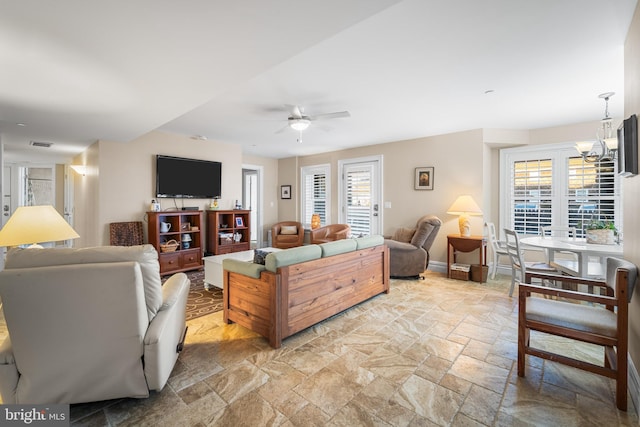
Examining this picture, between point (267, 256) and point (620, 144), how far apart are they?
2.68 metres

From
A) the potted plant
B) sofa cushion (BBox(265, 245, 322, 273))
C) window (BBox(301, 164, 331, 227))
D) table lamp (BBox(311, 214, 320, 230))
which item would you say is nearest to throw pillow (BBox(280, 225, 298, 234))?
table lamp (BBox(311, 214, 320, 230))

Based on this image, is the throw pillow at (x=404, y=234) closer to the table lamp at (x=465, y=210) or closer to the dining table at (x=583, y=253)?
the table lamp at (x=465, y=210)

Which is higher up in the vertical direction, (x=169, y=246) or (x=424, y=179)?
(x=424, y=179)

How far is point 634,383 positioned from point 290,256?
7.75 feet

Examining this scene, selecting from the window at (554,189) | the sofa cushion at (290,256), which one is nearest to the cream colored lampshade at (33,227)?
the sofa cushion at (290,256)

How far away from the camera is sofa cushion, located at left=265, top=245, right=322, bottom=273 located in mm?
2340

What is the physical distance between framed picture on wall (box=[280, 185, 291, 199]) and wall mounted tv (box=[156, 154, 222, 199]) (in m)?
2.17

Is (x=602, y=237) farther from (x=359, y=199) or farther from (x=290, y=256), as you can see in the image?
(x=359, y=199)

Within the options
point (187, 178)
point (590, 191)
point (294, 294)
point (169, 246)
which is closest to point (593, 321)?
point (294, 294)

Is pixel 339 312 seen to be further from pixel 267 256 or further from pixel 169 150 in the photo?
pixel 169 150

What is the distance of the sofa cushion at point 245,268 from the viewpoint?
247cm

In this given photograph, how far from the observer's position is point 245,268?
256 cm

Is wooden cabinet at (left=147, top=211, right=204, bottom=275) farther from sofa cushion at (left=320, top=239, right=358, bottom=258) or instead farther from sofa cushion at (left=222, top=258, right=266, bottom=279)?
sofa cushion at (left=320, top=239, right=358, bottom=258)

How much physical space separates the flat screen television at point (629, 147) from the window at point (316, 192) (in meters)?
5.09
